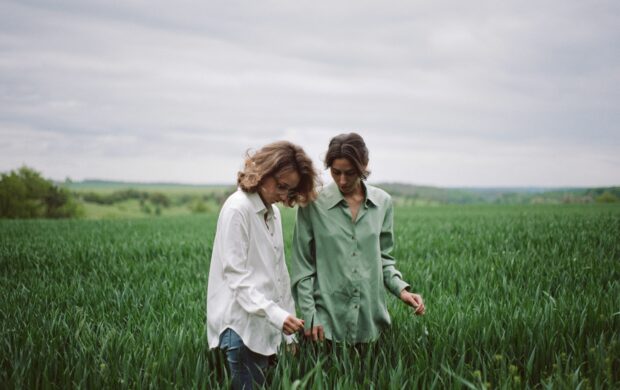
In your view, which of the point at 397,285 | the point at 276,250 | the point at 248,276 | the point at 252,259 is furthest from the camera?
the point at 397,285

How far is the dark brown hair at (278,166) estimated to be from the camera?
244 cm

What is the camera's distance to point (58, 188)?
51.4 meters

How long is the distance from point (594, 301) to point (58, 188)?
5654 cm

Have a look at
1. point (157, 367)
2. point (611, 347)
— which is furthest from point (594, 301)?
point (157, 367)

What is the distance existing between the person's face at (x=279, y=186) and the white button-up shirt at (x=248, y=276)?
0.21ft

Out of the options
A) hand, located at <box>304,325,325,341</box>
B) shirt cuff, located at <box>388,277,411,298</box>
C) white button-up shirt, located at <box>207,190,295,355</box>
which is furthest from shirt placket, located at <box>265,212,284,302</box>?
shirt cuff, located at <box>388,277,411,298</box>

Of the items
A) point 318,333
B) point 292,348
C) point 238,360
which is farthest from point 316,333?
point 238,360

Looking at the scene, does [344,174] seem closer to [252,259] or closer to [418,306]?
Answer: [252,259]

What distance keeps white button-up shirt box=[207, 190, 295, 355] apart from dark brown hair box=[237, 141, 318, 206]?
0.35 ft

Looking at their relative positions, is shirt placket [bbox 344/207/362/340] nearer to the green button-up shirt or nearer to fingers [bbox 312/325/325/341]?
the green button-up shirt

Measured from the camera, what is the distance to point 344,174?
268 cm

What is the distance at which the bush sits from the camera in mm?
45688

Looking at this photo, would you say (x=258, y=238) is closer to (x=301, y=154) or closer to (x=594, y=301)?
(x=301, y=154)

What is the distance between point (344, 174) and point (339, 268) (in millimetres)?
582
